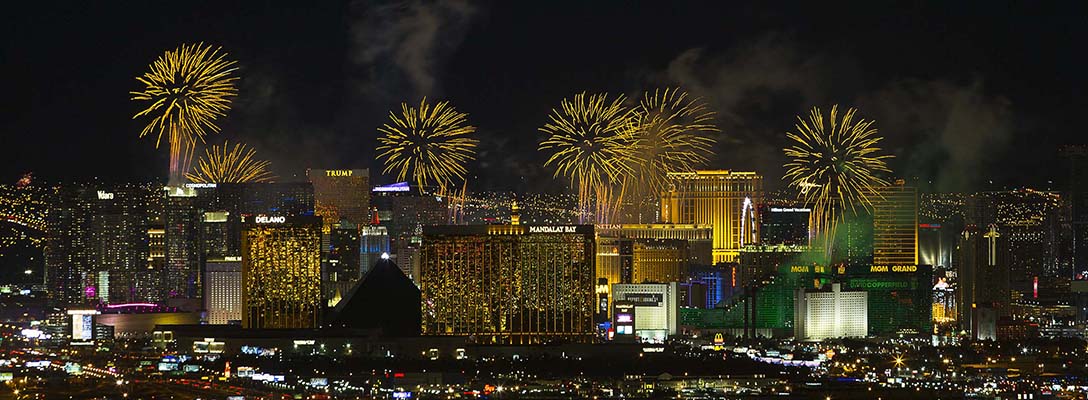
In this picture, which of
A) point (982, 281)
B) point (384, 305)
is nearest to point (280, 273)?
point (384, 305)

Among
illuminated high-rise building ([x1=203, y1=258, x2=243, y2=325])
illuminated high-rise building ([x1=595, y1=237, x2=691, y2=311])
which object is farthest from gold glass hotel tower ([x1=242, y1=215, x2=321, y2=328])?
illuminated high-rise building ([x1=595, y1=237, x2=691, y2=311])

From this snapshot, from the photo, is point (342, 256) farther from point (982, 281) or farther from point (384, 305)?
point (982, 281)

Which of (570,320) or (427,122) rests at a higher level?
(427,122)

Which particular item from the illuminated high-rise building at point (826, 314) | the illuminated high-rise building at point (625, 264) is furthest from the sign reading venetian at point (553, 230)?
the illuminated high-rise building at point (826, 314)

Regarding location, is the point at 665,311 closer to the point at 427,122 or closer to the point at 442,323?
the point at 442,323

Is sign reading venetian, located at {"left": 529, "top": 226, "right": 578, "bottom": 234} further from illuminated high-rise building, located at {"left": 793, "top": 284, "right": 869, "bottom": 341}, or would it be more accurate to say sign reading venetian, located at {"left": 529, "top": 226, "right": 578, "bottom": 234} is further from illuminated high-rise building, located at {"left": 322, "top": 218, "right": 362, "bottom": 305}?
illuminated high-rise building, located at {"left": 793, "top": 284, "right": 869, "bottom": 341}

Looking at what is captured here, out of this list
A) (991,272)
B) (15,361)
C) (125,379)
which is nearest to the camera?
(125,379)

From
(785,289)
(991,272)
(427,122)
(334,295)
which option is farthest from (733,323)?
(427,122)
